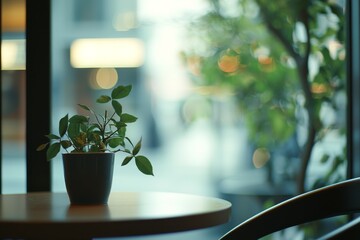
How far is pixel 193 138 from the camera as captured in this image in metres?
2.84

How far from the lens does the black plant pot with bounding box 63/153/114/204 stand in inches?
64.4

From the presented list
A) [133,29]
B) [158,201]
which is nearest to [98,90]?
[133,29]

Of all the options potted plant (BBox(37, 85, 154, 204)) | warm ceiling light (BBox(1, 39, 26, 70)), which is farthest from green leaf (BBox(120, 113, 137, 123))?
warm ceiling light (BBox(1, 39, 26, 70))

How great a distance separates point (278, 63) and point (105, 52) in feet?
2.40

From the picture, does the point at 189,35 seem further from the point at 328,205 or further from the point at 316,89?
the point at 328,205

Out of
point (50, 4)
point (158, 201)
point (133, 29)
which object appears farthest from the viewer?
point (133, 29)

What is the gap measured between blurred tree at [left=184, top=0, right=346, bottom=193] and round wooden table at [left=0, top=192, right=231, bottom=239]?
1178 millimetres

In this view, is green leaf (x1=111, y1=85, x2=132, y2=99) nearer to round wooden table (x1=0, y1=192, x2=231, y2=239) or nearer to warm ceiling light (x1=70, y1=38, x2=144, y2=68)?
round wooden table (x1=0, y1=192, x2=231, y2=239)

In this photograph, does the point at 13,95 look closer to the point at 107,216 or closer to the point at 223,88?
the point at 223,88

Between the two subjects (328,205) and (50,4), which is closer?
(328,205)

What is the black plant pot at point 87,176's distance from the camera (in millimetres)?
1637

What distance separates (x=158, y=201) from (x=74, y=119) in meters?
0.30

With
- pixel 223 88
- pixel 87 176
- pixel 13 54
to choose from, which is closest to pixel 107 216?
pixel 87 176

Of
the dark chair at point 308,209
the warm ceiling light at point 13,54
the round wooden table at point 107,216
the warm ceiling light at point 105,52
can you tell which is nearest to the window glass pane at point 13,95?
the warm ceiling light at point 13,54
